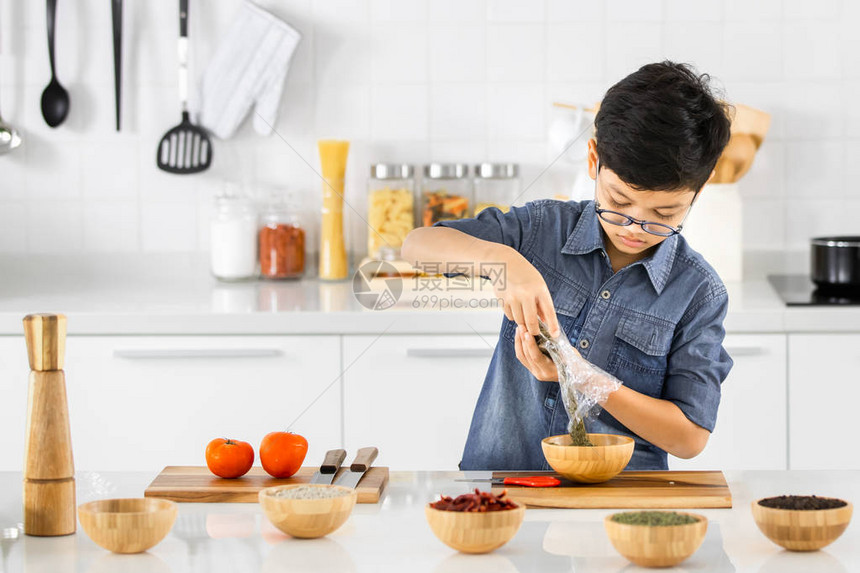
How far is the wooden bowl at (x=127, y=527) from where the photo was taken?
1.01 meters

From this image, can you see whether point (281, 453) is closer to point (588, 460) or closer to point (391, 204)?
point (588, 460)

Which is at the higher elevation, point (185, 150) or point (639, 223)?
point (185, 150)

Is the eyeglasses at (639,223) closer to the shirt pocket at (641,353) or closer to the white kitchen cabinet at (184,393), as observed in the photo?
the shirt pocket at (641,353)

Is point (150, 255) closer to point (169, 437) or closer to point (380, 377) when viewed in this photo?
point (169, 437)

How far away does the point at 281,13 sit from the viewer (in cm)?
275

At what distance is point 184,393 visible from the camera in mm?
2238

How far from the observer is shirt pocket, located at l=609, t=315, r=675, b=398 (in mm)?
1447

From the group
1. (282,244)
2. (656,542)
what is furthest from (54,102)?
(656,542)

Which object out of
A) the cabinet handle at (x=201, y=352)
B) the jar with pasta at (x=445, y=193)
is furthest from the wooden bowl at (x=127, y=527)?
the jar with pasta at (x=445, y=193)

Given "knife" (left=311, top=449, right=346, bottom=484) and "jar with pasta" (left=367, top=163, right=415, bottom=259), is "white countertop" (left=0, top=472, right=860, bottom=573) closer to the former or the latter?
"knife" (left=311, top=449, right=346, bottom=484)

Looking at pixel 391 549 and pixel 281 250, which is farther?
pixel 281 250

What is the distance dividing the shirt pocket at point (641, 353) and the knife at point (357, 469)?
375 millimetres

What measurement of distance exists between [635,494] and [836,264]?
1.37 metres

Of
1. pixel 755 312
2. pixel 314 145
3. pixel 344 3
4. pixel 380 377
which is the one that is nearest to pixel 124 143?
pixel 314 145
